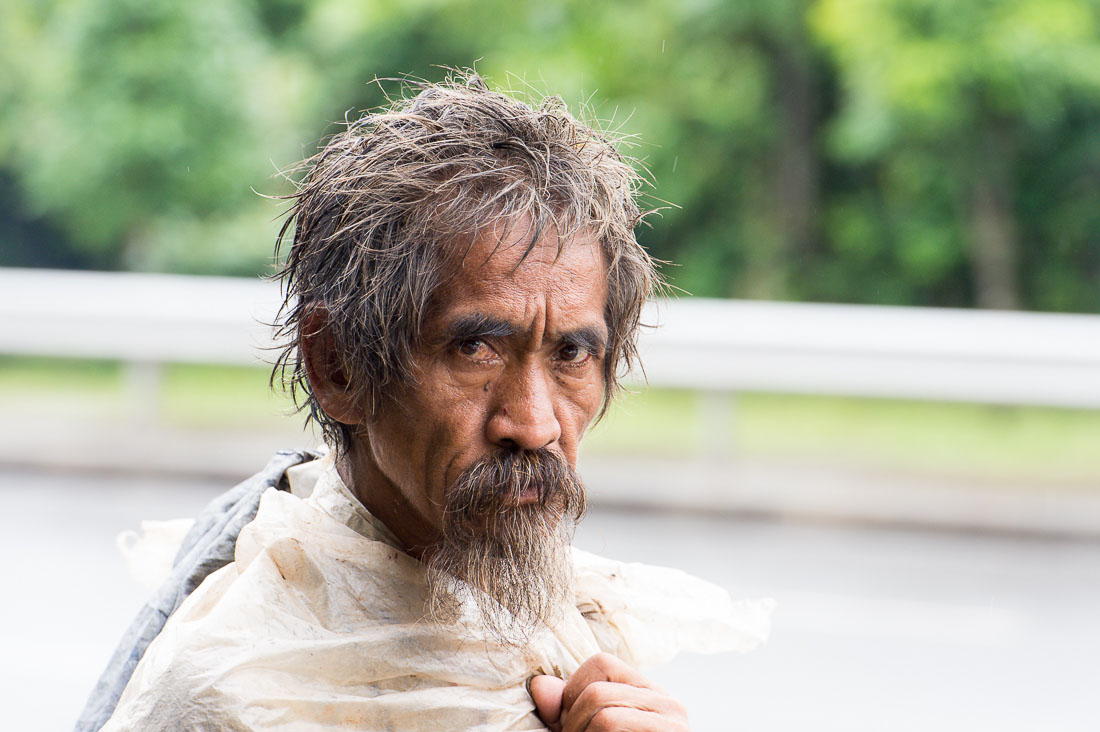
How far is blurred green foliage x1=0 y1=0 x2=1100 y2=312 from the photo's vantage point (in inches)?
299

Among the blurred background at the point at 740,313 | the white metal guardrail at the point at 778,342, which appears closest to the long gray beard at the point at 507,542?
the blurred background at the point at 740,313

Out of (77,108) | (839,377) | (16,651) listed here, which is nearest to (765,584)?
(839,377)

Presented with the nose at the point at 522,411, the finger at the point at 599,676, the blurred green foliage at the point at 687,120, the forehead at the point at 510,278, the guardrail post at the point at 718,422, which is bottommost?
the finger at the point at 599,676

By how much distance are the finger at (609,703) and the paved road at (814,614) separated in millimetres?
2186

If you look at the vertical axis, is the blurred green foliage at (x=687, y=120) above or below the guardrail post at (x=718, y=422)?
above

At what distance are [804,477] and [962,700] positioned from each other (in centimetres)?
223

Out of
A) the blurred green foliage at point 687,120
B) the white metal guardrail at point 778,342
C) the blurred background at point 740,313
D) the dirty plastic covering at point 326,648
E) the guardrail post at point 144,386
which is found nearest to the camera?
the dirty plastic covering at point 326,648

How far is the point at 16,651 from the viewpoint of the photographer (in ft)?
11.9

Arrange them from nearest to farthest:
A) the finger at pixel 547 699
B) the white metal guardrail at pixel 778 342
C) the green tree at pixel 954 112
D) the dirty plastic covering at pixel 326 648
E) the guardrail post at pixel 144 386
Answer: the dirty plastic covering at pixel 326 648 < the finger at pixel 547 699 < the white metal guardrail at pixel 778 342 < the guardrail post at pixel 144 386 < the green tree at pixel 954 112

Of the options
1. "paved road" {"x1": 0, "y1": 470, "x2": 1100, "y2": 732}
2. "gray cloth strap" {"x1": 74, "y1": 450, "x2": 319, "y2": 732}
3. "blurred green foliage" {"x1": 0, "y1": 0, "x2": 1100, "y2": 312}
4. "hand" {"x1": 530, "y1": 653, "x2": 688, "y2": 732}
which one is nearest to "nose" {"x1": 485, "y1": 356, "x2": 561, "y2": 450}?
"hand" {"x1": 530, "y1": 653, "x2": 688, "y2": 732}

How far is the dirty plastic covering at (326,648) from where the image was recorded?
44.1 inches

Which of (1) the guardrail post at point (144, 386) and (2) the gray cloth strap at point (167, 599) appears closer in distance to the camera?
(2) the gray cloth strap at point (167, 599)

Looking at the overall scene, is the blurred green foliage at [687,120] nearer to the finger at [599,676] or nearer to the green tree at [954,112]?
the green tree at [954,112]

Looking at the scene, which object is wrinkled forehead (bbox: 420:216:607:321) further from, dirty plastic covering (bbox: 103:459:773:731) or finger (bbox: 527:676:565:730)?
finger (bbox: 527:676:565:730)
